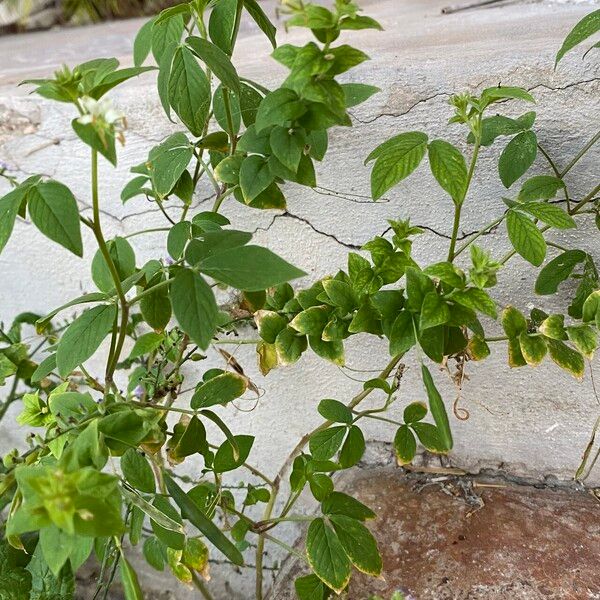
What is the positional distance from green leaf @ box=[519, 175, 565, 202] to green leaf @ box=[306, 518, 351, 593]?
20.2 inches

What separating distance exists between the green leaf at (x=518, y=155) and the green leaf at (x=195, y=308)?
450 mm

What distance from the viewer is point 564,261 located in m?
0.83

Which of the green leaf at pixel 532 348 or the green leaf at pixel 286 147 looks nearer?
the green leaf at pixel 286 147

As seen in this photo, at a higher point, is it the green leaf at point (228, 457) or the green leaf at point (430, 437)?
the green leaf at point (228, 457)

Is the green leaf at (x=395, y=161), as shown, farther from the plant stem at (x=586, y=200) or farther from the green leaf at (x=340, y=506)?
the green leaf at (x=340, y=506)

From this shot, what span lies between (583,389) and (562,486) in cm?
20

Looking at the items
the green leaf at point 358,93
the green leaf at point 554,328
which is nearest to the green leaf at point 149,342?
the green leaf at point 358,93

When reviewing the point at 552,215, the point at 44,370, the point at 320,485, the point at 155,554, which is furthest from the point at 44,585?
the point at 552,215

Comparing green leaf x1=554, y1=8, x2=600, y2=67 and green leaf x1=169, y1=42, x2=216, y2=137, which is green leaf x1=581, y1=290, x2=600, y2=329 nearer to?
green leaf x1=554, y1=8, x2=600, y2=67

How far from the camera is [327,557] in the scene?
778 mm

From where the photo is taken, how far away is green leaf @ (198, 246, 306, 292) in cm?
56

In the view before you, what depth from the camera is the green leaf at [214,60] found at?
603 millimetres

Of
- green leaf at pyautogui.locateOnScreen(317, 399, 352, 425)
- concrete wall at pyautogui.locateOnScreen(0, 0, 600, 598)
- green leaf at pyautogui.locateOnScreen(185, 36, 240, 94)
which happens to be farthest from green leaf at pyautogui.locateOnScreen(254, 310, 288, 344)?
green leaf at pyautogui.locateOnScreen(185, 36, 240, 94)

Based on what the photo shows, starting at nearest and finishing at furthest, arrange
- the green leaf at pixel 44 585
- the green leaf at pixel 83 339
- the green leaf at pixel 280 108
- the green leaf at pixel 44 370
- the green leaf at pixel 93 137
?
the green leaf at pixel 93 137
the green leaf at pixel 280 108
the green leaf at pixel 83 339
the green leaf at pixel 44 370
the green leaf at pixel 44 585
